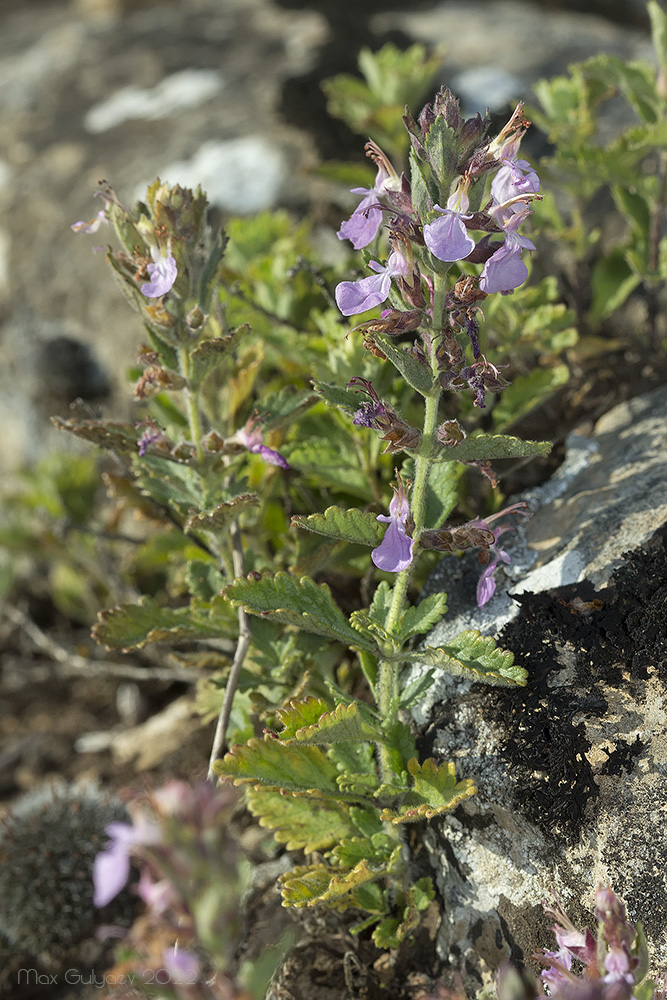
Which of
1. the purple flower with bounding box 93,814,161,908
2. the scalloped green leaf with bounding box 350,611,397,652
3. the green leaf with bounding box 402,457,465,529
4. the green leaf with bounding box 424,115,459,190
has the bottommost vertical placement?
the scalloped green leaf with bounding box 350,611,397,652

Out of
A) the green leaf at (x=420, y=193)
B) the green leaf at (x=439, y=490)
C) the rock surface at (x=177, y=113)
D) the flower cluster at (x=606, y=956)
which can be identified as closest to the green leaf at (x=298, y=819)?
the flower cluster at (x=606, y=956)

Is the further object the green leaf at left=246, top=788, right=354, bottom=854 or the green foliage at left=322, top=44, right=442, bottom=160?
the green foliage at left=322, top=44, right=442, bottom=160

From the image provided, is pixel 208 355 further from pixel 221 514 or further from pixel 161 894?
pixel 161 894

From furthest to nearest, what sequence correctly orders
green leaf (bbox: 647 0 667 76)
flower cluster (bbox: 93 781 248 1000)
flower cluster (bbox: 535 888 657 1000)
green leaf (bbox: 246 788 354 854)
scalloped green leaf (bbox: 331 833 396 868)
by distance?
green leaf (bbox: 647 0 667 76) < green leaf (bbox: 246 788 354 854) < scalloped green leaf (bbox: 331 833 396 868) < flower cluster (bbox: 535 888 657 1000) < flower cluster (bbox: 93 781 248 1000)

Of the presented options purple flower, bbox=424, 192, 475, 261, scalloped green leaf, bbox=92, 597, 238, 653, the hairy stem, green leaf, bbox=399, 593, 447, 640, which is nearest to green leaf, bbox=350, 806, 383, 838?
the hairy stem

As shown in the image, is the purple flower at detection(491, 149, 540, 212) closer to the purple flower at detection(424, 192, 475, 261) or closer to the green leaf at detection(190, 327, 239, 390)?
the purple flower at detection(424, 192, 475, 261)

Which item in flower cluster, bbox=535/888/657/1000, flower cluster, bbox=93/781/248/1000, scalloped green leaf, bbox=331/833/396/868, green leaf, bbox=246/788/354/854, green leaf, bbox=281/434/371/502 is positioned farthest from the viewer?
green leaf, bbox=281/434/371/502

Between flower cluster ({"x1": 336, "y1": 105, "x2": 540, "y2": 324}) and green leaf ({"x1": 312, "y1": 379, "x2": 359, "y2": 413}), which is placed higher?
flower cluster ({"x1": 336, "y1": 105, "x2": 540, "y2": 324})
